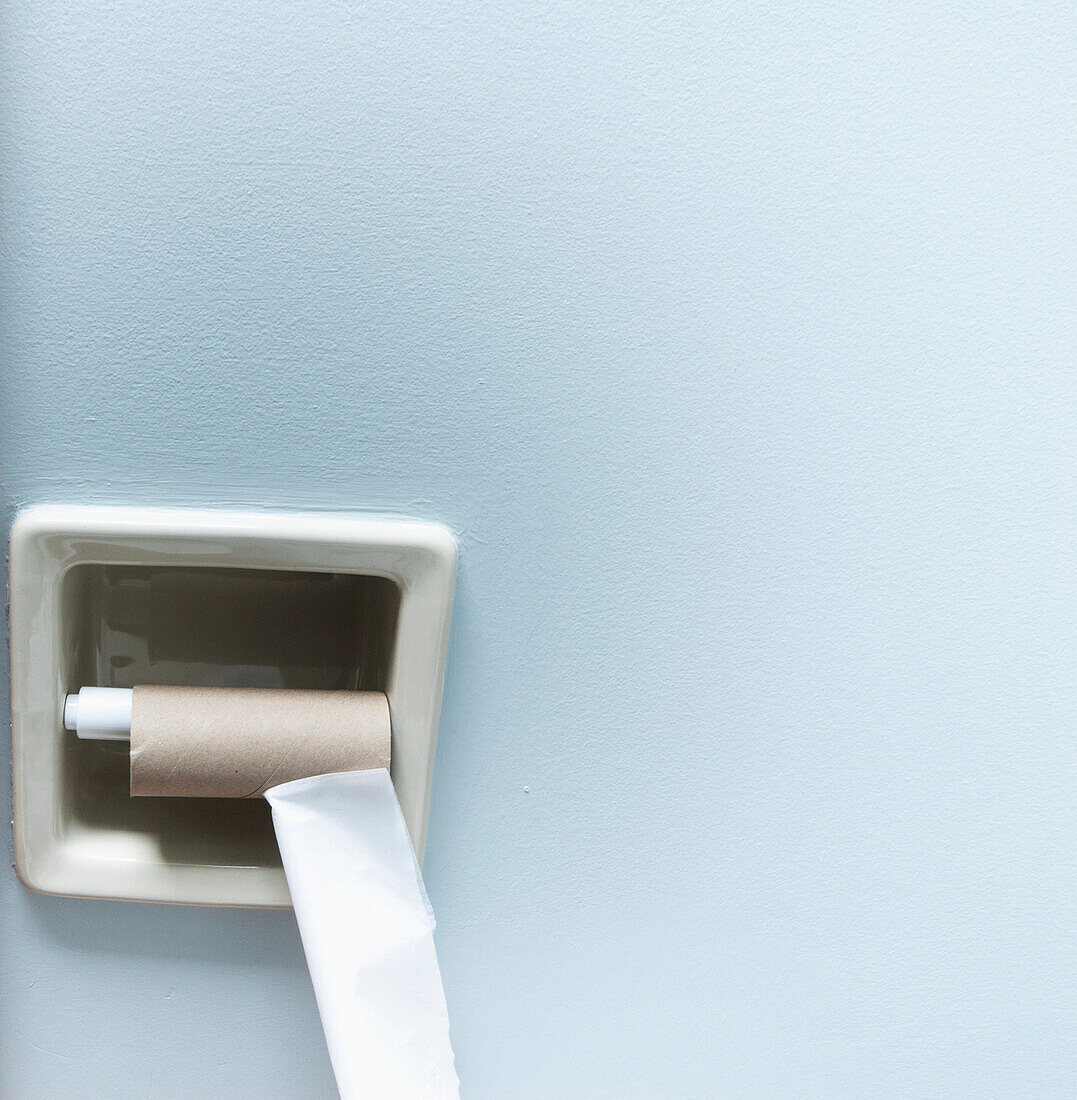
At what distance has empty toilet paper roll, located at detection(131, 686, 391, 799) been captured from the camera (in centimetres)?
36

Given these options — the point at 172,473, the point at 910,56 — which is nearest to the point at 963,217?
the point at 910,56

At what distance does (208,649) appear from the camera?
0.42 metres

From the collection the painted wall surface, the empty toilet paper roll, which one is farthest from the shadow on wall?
the empty toilet paper roll

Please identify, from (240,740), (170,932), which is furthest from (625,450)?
(170,932)

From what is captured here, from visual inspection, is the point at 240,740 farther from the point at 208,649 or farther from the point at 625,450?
the point at 625,450

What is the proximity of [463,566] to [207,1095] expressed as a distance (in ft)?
1.13

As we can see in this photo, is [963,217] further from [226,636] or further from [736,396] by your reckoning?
[226,636]

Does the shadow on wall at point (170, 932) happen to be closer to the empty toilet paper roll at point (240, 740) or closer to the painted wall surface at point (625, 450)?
the painted wall surface at point (625, 450)

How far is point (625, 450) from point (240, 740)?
0.23 m

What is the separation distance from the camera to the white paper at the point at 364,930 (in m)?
0.37

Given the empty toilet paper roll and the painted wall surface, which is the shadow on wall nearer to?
the painted wall surface

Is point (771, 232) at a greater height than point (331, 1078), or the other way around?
point (771, 232)

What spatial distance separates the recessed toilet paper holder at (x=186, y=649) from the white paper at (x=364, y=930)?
0.03m

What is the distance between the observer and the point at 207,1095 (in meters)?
0.46
